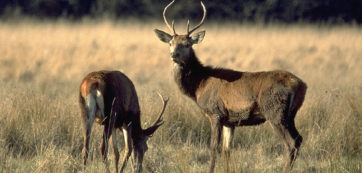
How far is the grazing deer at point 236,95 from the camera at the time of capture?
7723mm

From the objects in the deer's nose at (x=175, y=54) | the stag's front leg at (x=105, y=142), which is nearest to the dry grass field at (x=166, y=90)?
the stag's front leg at (x=105, y=142)

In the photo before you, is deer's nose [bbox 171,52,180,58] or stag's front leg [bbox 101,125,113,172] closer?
stag's front leg [bbox 101,125,113,172]

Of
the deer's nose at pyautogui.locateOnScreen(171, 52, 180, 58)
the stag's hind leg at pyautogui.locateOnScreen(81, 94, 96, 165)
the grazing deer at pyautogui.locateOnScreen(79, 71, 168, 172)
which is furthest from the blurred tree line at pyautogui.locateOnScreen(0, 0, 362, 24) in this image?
the stag's hind leg at pyautogui.locateOnScreen(81, 94, 96, 165)

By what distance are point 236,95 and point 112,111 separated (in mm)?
1755

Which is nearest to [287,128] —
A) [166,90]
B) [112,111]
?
[112,111]

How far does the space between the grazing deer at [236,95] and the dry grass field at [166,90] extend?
1.39 ft

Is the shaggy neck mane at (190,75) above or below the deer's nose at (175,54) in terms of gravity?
below

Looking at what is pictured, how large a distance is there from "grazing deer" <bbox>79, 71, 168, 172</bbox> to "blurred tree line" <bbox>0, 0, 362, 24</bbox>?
68.9ft

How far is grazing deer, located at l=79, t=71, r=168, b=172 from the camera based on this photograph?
7.25 meters

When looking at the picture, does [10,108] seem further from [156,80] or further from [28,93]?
[156,80]

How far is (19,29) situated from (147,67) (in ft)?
28.1

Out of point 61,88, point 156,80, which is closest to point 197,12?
point 156,80

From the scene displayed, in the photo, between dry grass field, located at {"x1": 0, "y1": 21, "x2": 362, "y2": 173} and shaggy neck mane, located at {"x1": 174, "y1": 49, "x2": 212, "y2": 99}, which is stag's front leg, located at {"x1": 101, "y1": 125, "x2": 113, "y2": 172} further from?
shaggy neck mane, located at {"x1": 174, "y1": 49, "x2": 212, "y2": 99}

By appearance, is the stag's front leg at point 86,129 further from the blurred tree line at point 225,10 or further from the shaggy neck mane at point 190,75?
the blurred tree line at point 225,10
